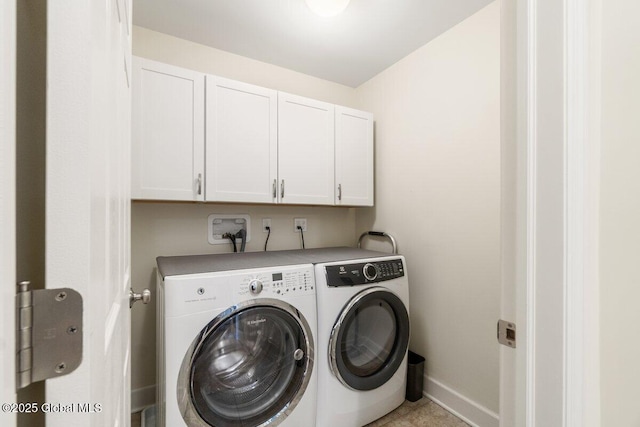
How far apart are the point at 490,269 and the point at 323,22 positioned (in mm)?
1727

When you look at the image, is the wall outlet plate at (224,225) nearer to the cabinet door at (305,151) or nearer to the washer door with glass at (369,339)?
the cabinet door at (305,151)

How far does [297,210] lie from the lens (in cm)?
235

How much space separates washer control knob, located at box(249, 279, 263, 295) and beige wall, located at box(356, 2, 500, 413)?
1.18 meters

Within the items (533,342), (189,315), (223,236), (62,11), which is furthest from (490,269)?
(62,11)

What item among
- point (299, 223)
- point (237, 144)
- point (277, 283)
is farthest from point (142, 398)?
point (237, 144)

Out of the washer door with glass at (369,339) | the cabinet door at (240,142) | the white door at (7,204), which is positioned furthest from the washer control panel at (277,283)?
the white door at (7,204)

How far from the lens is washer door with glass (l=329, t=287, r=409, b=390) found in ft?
4.94

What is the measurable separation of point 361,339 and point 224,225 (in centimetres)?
119

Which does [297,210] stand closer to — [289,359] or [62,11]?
[289,359]

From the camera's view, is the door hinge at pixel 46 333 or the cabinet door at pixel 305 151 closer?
the door hinge at pixel 46 333

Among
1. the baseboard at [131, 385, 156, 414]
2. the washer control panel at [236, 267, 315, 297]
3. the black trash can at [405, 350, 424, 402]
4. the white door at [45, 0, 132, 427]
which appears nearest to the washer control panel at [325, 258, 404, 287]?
the washer control panel at [236, 267, 315, 297]

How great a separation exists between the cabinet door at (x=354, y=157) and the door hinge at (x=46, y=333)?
190cm

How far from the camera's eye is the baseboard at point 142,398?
1.74 metres

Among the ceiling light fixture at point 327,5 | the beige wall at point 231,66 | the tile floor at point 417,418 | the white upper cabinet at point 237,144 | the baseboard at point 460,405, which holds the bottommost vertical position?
the tile floor at point 417,418
